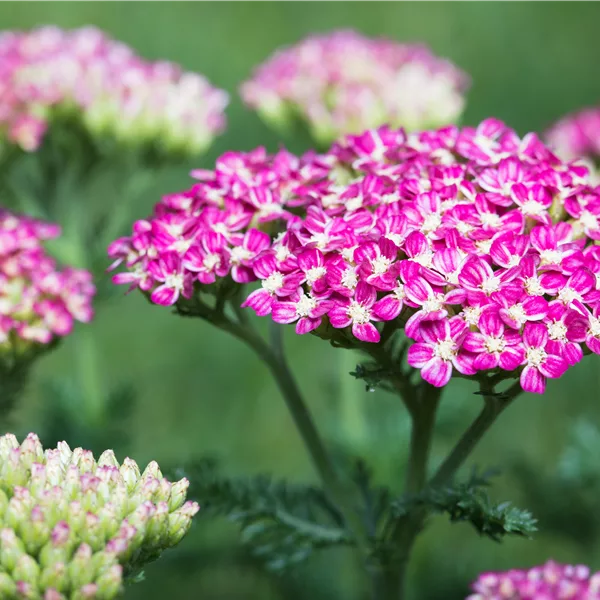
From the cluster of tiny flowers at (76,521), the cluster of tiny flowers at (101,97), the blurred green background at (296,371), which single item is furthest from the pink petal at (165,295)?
the blurred green background at (296,371)

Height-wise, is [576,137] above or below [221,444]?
above

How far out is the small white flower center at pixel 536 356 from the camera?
2570 millimetres

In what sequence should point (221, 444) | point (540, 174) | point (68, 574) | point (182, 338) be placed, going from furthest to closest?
point (182, 338)
point (221, 444)
point (540, 174)
point (68, 574)

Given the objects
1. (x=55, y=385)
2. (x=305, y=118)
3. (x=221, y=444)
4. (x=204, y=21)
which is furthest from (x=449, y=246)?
(x=204, y=21)

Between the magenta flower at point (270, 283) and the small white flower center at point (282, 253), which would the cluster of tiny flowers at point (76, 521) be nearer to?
the magenta flower at point (270, 283)

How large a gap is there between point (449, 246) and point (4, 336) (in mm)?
1595

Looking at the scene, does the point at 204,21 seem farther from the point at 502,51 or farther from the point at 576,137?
the point at 576,137

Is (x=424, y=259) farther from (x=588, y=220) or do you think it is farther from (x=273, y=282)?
(x=588, y=220)

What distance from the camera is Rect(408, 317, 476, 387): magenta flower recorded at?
2.58m

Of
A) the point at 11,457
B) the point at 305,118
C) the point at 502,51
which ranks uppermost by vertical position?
the point at 502,51

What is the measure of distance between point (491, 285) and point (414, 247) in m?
0.22

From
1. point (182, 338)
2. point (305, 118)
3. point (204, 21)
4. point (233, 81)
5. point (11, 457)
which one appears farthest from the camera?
point (204, 21)

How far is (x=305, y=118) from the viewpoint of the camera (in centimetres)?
504

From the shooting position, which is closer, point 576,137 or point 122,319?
point 576,137
